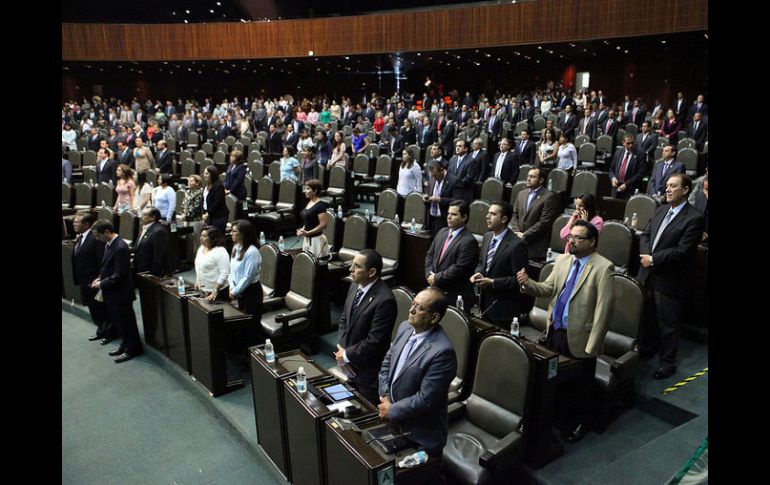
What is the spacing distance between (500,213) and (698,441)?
6.21ft

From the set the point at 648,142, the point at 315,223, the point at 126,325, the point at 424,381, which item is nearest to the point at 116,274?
the point at 126,325

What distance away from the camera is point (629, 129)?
1144 cm

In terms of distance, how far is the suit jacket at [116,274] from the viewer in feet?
16.8

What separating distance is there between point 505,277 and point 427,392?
5.34 ft

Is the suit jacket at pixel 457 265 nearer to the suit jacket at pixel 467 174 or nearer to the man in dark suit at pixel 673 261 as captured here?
the man in dark suit at pixel 673 261

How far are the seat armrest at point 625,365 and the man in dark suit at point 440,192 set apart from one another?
3.19 metres

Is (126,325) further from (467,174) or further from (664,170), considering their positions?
(664,170)

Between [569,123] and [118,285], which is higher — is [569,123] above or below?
above

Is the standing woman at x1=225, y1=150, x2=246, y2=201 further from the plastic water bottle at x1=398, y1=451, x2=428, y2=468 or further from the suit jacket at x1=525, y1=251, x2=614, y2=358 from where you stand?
the plastic water bottle at x1=398, y1=451, x2=428, y2=468

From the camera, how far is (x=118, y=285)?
520 centimetres

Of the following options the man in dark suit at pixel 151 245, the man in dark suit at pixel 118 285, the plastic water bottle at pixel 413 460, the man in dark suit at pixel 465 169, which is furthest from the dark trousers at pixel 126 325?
the man in dark suit at pixel 465 169

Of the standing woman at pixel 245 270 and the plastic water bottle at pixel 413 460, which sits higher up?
the standing woman at pixel 245 270
